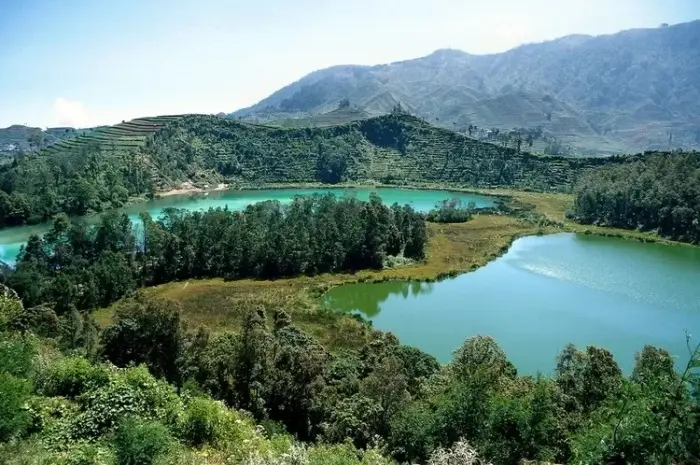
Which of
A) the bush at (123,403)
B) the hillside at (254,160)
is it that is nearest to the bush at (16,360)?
the bush at (123,403)

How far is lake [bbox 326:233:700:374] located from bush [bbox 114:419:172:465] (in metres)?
22.9

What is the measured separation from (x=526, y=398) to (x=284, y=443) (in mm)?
8540

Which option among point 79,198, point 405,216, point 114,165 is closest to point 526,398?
point 405,216

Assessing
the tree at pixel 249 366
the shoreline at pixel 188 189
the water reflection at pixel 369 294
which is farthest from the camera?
the shoreline at pixel 188 189

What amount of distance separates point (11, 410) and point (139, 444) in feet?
10.9

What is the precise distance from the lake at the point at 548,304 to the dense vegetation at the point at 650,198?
855 centimetres

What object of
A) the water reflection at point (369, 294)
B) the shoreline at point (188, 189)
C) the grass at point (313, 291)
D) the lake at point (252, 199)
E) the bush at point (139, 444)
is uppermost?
the bush at point (139, 444)

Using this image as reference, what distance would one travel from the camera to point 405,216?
5912 centimetres

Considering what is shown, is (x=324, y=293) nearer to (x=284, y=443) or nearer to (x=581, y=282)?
(x=581, y=282)

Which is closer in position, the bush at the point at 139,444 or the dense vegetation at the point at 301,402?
the bush at the point at 139,444

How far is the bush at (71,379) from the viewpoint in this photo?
614 inches

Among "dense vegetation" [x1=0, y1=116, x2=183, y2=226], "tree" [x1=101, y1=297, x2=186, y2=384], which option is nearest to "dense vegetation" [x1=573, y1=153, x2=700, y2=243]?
"tree" [x1=101, y1=297, x2=186, y2=384]

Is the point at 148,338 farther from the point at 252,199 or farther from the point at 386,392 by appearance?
the point at 252,199

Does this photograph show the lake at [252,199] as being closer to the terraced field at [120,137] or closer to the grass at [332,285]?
the grass at [332,285]
